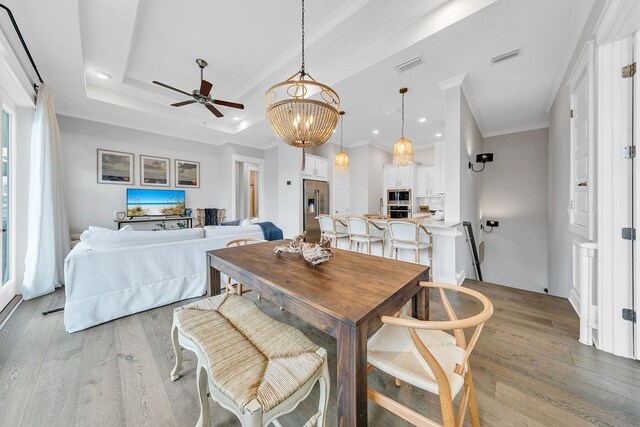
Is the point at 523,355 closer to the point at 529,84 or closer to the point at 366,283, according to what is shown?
the point at 366,283

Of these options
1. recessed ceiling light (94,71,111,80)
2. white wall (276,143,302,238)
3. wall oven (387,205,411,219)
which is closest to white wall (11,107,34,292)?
recessed ceiling light (94,71,111,80)

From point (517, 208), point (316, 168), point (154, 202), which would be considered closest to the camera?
point (517, 208)

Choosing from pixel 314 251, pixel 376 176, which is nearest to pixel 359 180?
pixel 376 176

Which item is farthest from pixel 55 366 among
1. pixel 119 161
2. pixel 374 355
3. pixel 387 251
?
pixel 119 161

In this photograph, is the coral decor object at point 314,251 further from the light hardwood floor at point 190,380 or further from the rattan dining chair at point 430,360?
the light hardwood floor at point 190,380

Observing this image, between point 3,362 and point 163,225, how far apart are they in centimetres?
403

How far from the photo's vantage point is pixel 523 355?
1.66 meters

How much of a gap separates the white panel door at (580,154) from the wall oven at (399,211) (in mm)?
3751

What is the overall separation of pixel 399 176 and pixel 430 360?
19.9 feet

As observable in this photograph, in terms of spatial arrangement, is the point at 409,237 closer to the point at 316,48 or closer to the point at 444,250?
the point at 444,250

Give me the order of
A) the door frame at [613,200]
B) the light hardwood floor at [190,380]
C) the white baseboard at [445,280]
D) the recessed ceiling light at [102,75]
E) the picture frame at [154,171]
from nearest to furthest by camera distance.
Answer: the light hardwood floor at [190,380] < the door frame at [613,200] < the white baseboard at [445,280] < the recessed ceiling light at [102,75] < the picture frame at [154,171]

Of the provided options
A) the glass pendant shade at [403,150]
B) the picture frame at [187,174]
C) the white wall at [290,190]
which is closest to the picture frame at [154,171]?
the picture frame at [187,174]

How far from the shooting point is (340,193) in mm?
6285

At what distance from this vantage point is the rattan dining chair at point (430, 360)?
0.82 m
